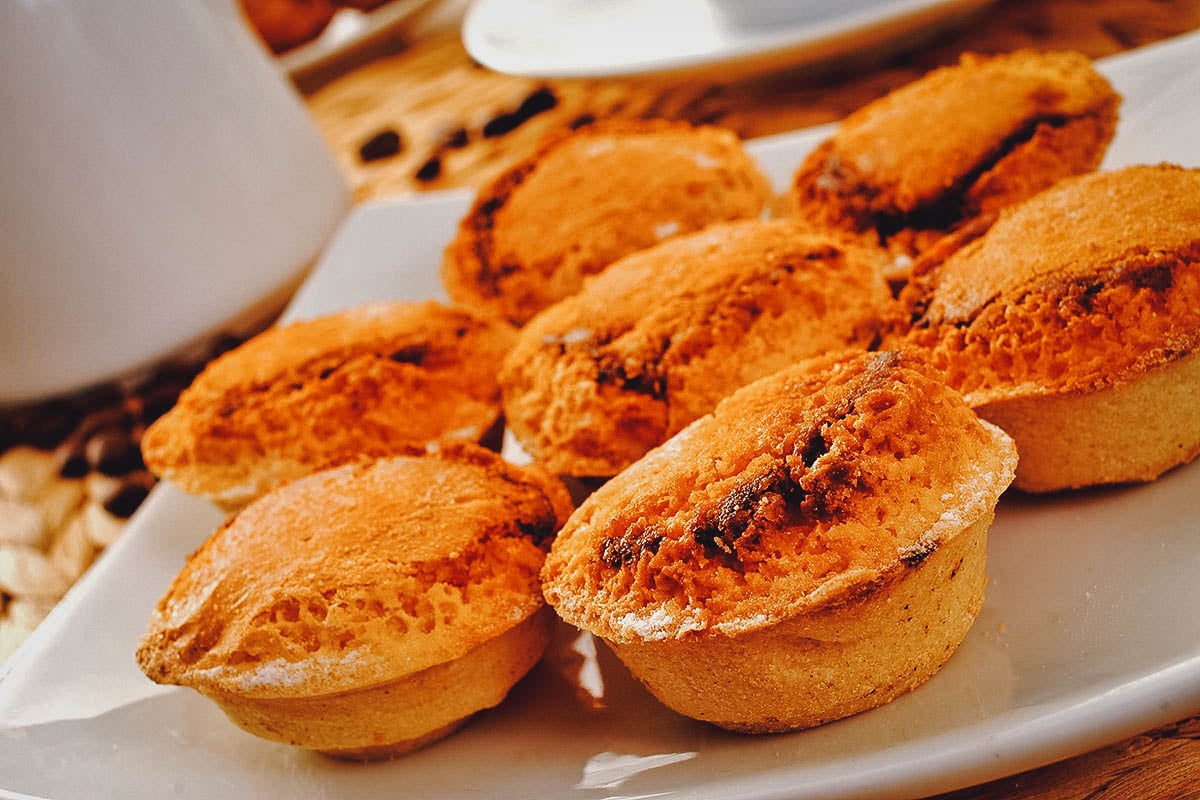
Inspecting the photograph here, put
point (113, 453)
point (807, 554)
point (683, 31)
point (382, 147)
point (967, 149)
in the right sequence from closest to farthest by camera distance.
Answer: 1. point (807, 554)
2. point (967, 149)
3. point (113, 453)
4. point (683, 31)
5. point (382, 147)

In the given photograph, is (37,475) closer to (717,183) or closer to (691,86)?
(717,183)

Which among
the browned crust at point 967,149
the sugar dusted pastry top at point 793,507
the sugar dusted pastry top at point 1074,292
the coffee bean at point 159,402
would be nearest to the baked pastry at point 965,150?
the browned crust at point 967,149

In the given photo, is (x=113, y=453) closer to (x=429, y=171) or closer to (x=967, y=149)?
(x=429, y=171)

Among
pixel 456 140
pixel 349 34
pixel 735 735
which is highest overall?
pixel 349 34

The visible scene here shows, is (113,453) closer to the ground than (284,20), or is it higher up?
closer to the ground

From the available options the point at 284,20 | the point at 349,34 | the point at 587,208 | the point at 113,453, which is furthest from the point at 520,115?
the point at 113,453

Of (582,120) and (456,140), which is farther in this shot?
(456,140)

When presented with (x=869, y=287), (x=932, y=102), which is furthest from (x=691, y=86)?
(x=869, y=287)

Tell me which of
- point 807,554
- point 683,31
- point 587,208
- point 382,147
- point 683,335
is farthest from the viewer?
point 382,147
